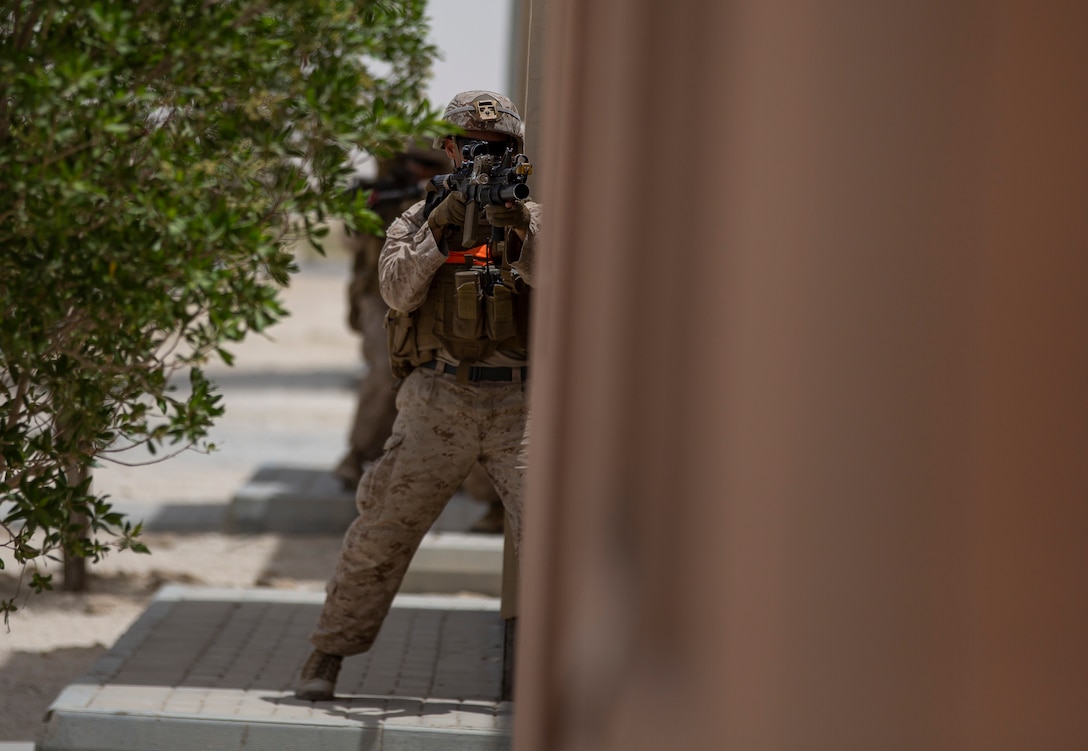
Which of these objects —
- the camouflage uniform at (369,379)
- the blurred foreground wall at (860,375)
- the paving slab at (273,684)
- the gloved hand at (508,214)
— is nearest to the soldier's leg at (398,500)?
the paving slab at (273,684)

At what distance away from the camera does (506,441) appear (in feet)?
13.5

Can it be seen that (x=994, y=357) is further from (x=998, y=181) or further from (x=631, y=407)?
(x=631, y=407)

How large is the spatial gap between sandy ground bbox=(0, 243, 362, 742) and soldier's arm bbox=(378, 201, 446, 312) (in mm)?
396

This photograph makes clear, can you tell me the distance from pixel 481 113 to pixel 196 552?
5136 millimetres

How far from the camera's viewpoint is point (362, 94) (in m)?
4.54

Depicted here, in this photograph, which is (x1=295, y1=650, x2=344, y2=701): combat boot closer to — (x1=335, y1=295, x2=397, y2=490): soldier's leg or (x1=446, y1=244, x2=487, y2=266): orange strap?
(x1=446, y1=244, x2=487, y2=266): orange strap

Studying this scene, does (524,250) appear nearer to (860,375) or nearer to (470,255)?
(470,255)

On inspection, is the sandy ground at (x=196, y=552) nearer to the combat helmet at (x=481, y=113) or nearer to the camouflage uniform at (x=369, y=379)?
the camouflage uniform at (x=369, y=379)

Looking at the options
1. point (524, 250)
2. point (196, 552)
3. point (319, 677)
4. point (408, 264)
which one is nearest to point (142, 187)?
point (408, 264)

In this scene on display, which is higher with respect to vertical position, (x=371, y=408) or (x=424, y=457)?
(x=424, y=457)

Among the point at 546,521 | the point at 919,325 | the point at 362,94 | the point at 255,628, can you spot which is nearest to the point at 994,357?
the point at 919,325

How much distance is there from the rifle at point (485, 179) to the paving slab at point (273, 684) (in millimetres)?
1511

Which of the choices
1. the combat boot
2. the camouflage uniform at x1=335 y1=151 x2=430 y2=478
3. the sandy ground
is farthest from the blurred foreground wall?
the camouflage uniform at x1=335 y1=151 x2=430 y2=478

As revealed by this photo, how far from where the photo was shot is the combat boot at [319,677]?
428 centimetres
